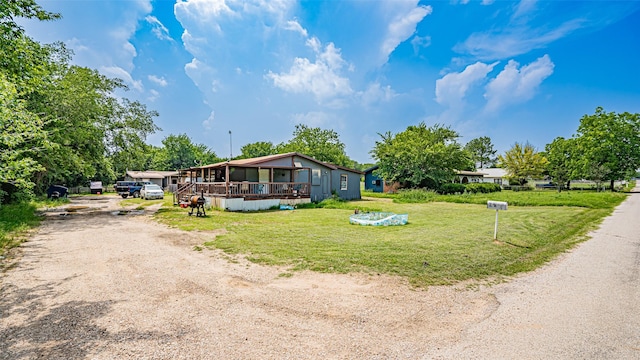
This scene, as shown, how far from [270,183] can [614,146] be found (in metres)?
44.3

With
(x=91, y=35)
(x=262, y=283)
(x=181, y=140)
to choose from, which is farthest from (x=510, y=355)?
(x=181, y=140)

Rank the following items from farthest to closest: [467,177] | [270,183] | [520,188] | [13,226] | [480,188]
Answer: [467,177], [520,188], [480,188], [270,183], [13,226]

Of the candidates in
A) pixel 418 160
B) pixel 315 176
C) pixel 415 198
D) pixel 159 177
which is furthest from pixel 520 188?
pixel 159 177

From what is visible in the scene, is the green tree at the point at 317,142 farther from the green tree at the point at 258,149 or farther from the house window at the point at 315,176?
the house window at the point at 315,176

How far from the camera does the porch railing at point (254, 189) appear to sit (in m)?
16.3

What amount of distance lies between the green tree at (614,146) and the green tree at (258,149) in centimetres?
4744

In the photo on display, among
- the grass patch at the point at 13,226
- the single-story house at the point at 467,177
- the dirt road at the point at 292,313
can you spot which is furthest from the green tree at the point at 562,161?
the grass patch at the point at 13,226

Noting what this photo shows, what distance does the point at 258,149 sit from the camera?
185 feet

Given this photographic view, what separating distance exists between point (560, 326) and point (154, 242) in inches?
347

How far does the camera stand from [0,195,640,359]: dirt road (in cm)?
298

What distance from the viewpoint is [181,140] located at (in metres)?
56.8

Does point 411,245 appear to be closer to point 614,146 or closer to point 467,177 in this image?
point 467,177

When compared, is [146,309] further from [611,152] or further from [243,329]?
[611,152]

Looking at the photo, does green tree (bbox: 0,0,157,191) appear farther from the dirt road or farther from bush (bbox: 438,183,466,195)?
bush (bbox: 438,183,466,195)
